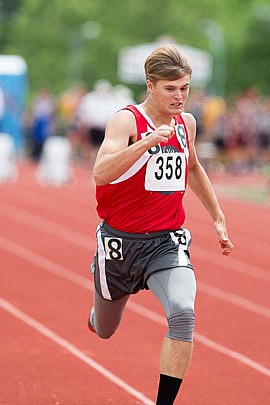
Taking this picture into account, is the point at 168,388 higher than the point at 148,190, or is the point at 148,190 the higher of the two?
the point at 148,190

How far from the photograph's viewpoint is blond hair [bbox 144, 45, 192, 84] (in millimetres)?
5863

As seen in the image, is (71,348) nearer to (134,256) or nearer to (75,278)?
(134,256)

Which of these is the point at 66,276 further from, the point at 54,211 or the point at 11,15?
the point at 11,15

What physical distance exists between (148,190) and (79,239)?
9.39 m

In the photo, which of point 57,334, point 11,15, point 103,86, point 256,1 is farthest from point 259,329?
point 11,15

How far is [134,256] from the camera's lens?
6051 millimetres

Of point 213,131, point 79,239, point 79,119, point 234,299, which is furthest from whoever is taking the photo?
point 213,131

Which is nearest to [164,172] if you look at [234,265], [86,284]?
[86,284]

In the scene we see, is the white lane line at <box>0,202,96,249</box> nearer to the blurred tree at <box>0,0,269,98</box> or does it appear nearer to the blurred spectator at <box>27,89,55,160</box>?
the blurred spectator at <box>27,89,55,160</box>

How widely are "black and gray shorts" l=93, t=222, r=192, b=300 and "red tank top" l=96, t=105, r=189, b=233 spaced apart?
0.04 m

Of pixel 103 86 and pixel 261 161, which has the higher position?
pixel 103 86

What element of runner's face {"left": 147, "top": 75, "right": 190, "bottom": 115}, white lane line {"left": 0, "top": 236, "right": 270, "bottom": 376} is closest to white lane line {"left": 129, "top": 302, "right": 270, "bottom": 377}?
white lane line {"left": 0, "top": 236, "right": 270, "bottom": 376}

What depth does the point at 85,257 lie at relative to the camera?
13.5 meters

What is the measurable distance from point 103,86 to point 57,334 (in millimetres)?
19320
